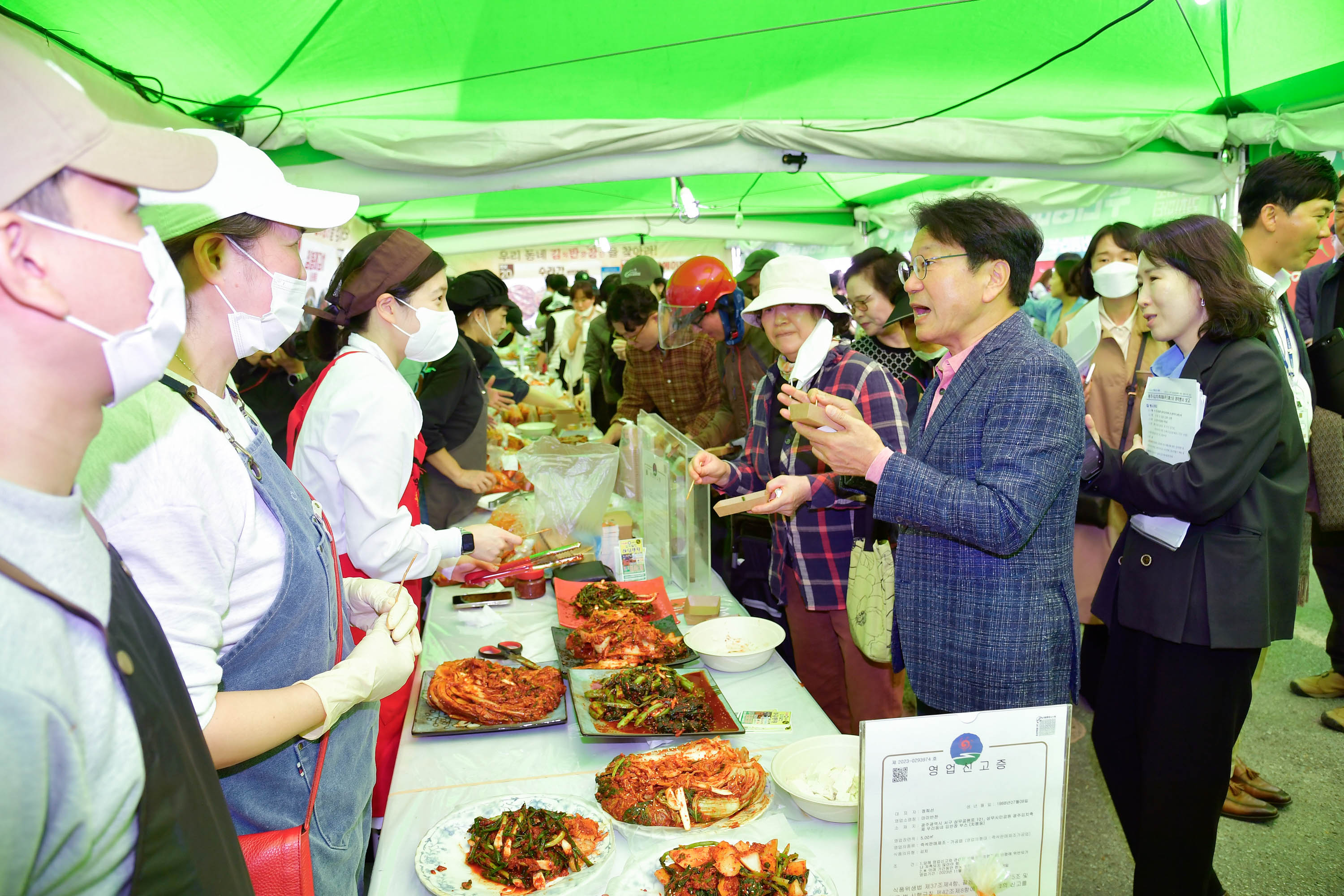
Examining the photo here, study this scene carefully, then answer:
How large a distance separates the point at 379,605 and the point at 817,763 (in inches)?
38.4

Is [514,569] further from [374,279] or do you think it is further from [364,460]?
[374,279]

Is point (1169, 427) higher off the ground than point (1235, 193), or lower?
lower

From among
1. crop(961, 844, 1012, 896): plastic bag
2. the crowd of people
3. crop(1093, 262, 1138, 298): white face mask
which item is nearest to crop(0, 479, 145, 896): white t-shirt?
the crowd of people

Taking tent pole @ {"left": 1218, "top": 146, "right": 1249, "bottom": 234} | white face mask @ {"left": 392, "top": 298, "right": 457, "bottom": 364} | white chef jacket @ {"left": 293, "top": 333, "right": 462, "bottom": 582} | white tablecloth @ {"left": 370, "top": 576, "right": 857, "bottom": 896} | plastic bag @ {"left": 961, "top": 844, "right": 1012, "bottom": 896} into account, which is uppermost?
tent pole @ {"left": 1218, "top": 146, "right": 1249, "bottom": 234}

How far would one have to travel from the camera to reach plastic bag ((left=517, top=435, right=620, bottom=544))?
3.06 m

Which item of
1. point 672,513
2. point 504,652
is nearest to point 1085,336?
point 672,513

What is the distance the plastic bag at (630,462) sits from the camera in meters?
3.18

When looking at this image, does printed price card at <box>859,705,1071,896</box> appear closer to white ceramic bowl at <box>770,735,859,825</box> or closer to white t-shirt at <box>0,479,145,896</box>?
white ceramic bowl at <box>770,735,859,825</box>

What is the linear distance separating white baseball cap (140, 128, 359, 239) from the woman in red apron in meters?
0.65

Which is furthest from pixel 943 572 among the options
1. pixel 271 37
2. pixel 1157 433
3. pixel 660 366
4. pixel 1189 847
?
pixel 271 37

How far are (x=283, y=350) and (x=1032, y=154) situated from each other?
4.42 metres

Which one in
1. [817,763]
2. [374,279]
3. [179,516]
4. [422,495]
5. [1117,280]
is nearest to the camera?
[179,516]

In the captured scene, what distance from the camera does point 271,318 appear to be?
132 centimetres

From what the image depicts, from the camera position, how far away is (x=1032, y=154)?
4.49m
